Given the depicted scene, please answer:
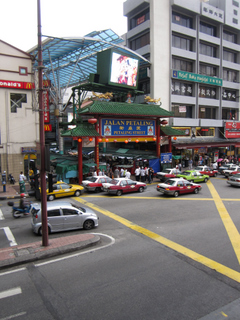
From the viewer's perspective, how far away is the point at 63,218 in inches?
465

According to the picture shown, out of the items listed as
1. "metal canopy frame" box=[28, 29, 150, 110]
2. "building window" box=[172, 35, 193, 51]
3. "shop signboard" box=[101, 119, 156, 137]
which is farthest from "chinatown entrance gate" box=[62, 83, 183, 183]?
"building window" box=[172, 35, 193, 51]

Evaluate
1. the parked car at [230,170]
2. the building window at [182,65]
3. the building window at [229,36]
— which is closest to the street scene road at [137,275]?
the parked car at [230,170]

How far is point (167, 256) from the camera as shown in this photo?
911 cm

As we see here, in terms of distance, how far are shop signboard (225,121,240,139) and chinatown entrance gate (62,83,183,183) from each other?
1724 cm

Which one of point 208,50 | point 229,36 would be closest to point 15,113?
point 208,50

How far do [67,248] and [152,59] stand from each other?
30800 mm

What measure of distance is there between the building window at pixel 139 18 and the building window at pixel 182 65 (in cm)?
713

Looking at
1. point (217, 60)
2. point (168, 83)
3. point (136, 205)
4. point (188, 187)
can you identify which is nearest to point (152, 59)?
point (168, 83)

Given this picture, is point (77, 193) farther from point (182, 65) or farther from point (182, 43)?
point (182, 43)

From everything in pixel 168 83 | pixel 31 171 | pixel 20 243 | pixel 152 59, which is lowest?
pixel 20 243

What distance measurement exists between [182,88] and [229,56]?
14541mm

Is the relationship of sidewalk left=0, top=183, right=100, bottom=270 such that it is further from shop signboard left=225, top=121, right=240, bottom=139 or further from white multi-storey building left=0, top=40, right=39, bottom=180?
shop signboard left=225, top=121, right=240, bottom=139

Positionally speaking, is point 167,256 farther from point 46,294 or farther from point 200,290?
point 46,294

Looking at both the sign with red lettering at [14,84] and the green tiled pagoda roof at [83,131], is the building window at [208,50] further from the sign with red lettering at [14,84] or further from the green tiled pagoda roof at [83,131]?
the sign with red lettering at [14,84]
